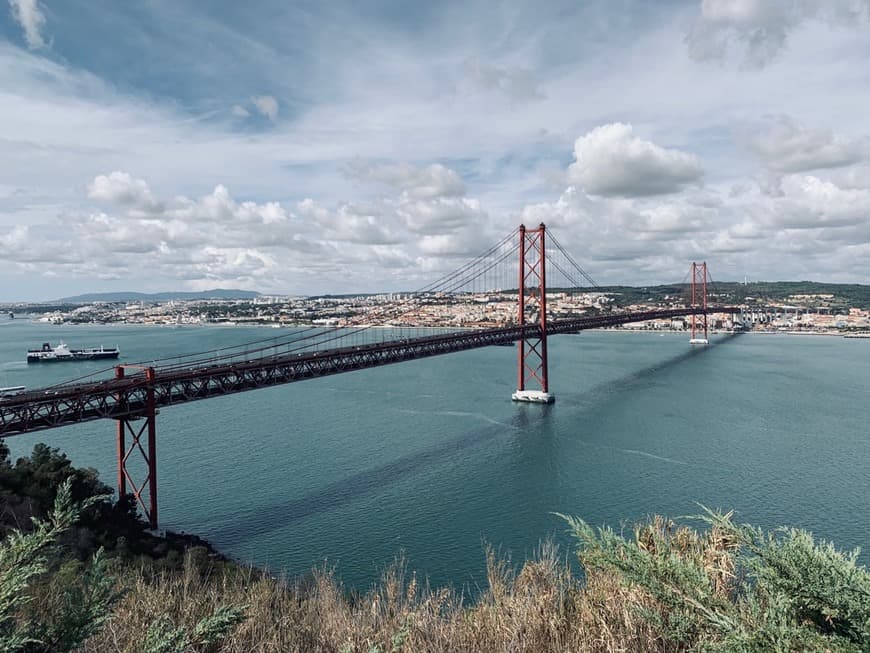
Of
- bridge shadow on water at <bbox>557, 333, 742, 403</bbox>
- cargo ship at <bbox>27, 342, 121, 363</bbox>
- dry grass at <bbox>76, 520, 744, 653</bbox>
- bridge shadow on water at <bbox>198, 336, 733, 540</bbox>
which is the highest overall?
dry grass at <bbox>76, 520, 744, 653</bbox>

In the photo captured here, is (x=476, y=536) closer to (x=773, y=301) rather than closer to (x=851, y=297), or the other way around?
(x=773, y=301)

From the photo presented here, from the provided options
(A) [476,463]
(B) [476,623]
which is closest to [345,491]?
(A) [476,463]

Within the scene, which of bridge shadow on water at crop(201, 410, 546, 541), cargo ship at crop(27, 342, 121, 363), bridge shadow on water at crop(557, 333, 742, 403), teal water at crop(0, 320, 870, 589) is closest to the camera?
teal water at crop(0, 320, 870, 589)

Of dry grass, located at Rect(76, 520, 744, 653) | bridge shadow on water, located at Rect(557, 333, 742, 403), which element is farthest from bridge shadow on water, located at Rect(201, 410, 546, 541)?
bridge shadow on water, located at Rect(557, 333, 742, 403)

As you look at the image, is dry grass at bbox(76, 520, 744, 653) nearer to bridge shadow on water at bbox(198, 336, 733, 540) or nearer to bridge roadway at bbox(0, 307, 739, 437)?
bridge roadway at bbox(0, 307, 739, 437)

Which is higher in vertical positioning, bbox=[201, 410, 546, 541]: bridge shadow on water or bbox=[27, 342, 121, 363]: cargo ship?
bbox=[27, 342, 121, 363]: cargo ship

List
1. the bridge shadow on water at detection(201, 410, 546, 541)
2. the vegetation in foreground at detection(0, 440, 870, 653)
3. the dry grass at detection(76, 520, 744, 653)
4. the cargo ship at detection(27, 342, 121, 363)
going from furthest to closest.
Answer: the cargo ship at detection(27, 342, 121, 363), the bridge shadow on water at detection(201, 410, 546, 541), the dry grass at detection(76, 520, 744, 653), the vegetation in foreground at detection(0, 440, 870, 653)

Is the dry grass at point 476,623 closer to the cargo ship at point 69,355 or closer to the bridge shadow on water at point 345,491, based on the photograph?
the bridge shadow on water at point 345,491

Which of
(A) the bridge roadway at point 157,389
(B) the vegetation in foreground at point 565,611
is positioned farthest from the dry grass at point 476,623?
(A) the bridge roadway at point 157,389
